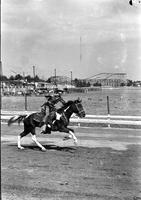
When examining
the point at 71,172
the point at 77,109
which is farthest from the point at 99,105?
the point at 71,172

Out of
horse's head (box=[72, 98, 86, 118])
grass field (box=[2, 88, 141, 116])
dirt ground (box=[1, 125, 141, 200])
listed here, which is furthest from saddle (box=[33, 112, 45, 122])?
grass field (box=[2, 88, 141, 116])

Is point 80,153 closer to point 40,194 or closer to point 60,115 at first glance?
point 60,115

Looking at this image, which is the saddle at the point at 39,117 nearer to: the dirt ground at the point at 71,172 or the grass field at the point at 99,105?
the dirt ground at the point at 71,172

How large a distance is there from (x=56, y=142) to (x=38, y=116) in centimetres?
232

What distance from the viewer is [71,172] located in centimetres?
950

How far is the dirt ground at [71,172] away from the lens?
7633mm

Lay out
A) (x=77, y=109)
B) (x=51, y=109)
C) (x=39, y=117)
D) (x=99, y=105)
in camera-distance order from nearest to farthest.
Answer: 1. (x=39, y=117)
2. (x=51, y=109)
3. (x=77, y=109)
4. (x=99, y=105)

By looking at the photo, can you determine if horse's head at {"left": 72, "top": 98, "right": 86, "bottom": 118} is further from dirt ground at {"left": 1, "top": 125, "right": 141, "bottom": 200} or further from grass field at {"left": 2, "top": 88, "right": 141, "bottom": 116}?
grass field at {"left": 2, "top": 88, "right": 141, "bottom": 116}

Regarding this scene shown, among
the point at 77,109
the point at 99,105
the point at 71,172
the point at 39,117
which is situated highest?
the point at 77,109

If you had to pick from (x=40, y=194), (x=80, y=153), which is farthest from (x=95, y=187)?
(x=80, y=153)

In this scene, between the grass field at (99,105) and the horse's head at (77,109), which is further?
the grass field at (99,105)

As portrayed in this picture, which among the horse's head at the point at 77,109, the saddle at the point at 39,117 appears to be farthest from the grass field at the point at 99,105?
the saddle at the point at 39,117

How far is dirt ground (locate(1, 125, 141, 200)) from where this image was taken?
763 cm

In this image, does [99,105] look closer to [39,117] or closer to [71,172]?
[39,117]
